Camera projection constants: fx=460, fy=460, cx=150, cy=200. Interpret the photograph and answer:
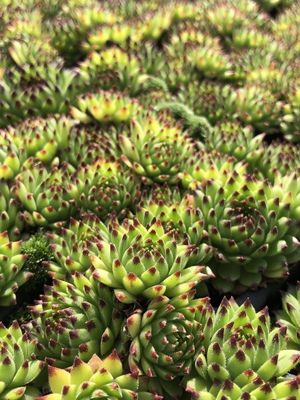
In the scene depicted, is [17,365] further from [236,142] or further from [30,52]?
[30,52]

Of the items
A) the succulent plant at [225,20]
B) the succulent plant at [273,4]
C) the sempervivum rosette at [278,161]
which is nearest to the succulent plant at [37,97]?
the sempervivum rosette at [278,161]

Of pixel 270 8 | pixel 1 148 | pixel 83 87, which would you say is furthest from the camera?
pixel 270 8

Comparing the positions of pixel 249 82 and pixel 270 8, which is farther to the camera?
pixel 270 8

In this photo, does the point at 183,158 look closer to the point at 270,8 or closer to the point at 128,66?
the point at 128,66

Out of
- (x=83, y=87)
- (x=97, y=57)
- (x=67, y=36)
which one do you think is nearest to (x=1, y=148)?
(x=83, y=87)

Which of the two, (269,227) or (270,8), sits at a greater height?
(270,8)

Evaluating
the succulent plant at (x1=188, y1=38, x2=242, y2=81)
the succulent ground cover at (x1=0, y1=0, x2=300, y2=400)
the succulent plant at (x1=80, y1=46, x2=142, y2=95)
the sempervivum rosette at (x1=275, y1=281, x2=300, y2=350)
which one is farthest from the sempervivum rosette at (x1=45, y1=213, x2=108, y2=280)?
the succulent plant at (x1=188, y1=38, x2=242, y2=81)
